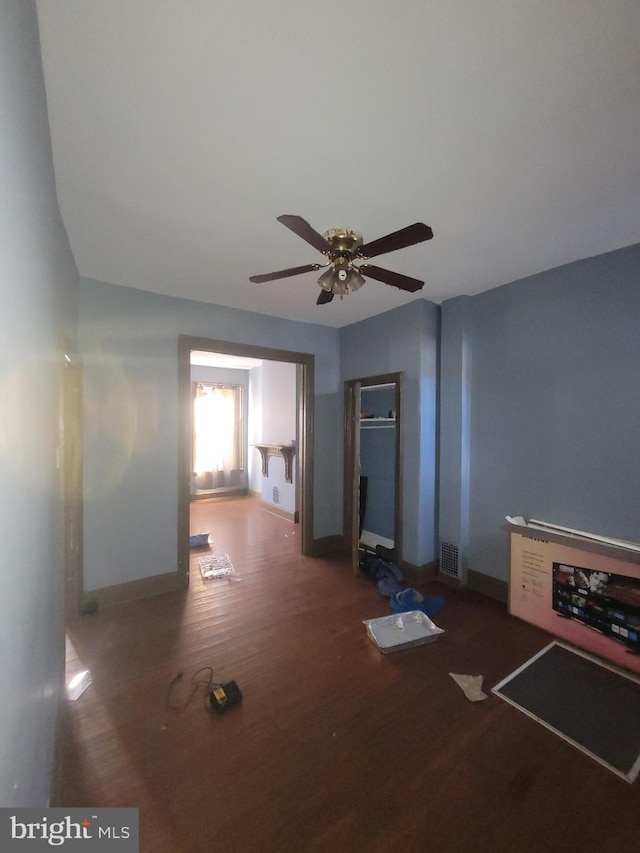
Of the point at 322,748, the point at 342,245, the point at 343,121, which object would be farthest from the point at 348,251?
the point at 322,748

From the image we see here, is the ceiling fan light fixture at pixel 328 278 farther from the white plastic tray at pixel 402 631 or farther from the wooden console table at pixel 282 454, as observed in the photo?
the wooden console table at pixel 282 454

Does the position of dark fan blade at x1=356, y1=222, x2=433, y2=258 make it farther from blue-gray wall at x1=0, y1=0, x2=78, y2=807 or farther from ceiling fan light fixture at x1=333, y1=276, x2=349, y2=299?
blue-gray wall at x1=0, y1=0, x2=78, y2=807

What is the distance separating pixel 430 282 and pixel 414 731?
3.10 m

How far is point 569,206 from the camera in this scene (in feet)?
6.07

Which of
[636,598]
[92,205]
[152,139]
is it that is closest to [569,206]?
[152,139]

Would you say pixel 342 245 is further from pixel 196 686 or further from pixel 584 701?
pixel 584 701

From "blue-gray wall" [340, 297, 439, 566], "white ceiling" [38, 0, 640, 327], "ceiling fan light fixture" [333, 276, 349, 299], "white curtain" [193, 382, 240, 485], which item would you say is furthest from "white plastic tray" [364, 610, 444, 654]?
"white curtain" [193, 382, 240, 485]

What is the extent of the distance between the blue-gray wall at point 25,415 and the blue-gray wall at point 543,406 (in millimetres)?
3093

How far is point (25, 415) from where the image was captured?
0.94 metres

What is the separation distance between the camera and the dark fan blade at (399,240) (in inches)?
60.4

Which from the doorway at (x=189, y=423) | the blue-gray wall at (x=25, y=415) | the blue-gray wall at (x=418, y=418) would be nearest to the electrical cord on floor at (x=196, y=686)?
the blue-gray wall at (x=25, y=415)

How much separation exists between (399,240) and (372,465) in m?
3.07

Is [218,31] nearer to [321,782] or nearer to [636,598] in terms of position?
[321,782]

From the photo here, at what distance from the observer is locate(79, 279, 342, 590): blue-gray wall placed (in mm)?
2768
